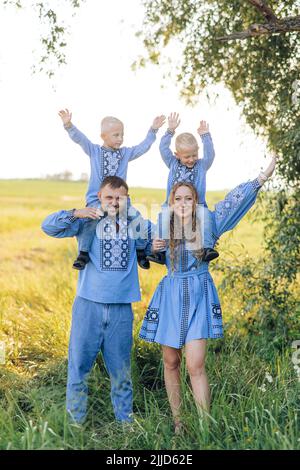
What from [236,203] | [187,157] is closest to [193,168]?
[187,157]

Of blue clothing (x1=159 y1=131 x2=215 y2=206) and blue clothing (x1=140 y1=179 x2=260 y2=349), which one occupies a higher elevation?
blue clothing (x1=159 y1=131 x2=215 y2=206)

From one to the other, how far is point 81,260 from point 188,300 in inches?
27.0

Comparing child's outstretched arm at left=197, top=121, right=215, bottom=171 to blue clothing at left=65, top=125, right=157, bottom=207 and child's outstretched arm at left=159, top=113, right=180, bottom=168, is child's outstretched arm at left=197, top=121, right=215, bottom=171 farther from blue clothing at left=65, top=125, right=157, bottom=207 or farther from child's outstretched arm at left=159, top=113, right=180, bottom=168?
blue clothing at left=65, top=125, right=157, bottom=207

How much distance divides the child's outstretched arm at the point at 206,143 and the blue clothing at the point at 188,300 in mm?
387

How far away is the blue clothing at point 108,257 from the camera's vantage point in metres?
4.08

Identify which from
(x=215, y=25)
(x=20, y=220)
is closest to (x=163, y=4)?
(x=215, y=25)

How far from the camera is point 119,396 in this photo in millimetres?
4219

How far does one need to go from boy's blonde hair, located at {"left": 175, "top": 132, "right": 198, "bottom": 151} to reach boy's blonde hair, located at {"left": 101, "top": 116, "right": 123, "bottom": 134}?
1.38 feet

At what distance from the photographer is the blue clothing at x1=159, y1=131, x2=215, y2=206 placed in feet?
14.7

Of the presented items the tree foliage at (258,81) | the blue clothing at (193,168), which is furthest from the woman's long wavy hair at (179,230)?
the tree foliage at (258,81)

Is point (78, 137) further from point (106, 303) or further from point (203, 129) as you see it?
point (106, 303)

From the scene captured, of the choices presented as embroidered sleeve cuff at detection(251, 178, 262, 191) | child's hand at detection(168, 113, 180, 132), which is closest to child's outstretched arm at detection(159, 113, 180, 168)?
child's hand at detection(168, 113, 180, 132)

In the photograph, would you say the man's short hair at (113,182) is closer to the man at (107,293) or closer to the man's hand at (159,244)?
the man at (107,293)

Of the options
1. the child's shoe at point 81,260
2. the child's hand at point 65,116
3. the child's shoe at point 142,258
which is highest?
the child's hand at point 65,116
